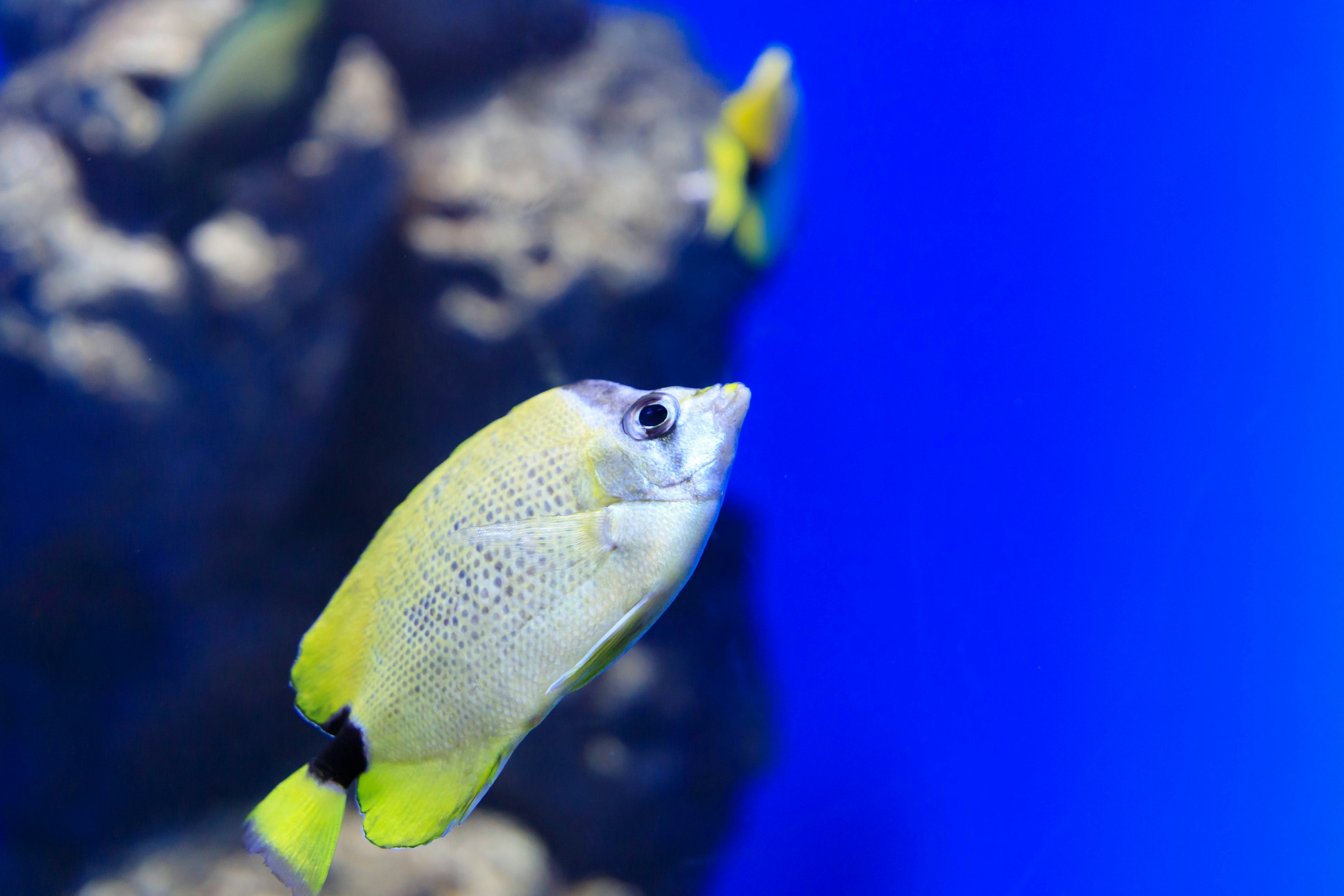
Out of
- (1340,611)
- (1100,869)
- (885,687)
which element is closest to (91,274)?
(885,687)

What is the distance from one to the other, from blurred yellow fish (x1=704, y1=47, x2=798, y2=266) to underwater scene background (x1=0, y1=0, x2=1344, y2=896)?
0.16ft

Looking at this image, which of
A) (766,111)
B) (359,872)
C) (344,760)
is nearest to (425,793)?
(344,760)

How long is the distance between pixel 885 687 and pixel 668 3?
7.85 ft

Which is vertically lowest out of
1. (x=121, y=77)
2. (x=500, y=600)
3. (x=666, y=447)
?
(x=500, y=600)

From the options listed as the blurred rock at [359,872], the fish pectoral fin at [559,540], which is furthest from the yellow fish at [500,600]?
the blurred rock at [359,872]

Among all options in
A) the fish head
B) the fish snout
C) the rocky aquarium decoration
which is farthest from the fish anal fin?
the rocky aquarium decoration

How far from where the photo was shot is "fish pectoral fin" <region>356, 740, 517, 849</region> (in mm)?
714

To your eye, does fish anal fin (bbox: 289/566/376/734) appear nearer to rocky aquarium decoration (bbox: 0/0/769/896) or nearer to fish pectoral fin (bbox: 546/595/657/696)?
fish pectoral fin (bbox: 546/595/657/696)

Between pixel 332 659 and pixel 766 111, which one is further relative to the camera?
pixel 766 111

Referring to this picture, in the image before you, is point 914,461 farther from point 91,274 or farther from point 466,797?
point 91,274

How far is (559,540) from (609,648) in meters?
0.12

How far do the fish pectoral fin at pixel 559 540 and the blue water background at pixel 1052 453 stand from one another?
5.16 ft

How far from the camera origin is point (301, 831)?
76 cm

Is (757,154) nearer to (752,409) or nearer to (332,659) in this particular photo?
(752,409)
